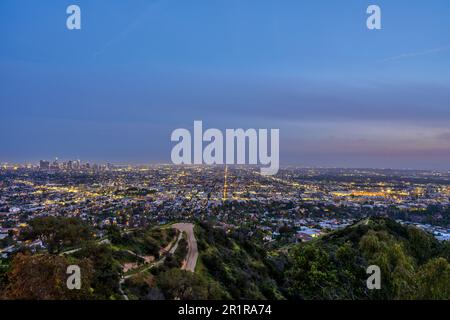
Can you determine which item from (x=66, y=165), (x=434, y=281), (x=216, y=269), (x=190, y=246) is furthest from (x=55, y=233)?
(x=66, y=165)

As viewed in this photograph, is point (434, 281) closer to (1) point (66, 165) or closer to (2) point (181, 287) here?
(2) point (181, 287)

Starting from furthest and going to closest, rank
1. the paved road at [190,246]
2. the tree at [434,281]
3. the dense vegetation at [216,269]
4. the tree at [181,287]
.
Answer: the paved road at [190,246]
the tree at [434,281]
the tree at [181,287]
the dense vegetation at [216,269]

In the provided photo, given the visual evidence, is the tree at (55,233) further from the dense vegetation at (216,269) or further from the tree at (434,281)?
the tree at (434,281)

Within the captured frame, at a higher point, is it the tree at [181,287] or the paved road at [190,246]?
the tree at [181,287]

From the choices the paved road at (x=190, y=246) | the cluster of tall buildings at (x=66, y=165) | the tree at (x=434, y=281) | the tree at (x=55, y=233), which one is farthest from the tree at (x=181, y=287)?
the cluster of tall buildings at (x=66, y=165)

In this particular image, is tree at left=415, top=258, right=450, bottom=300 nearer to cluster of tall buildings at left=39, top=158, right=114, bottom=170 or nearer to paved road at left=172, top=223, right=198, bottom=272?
paved road at left=172, top=223, right=198, bottom=272

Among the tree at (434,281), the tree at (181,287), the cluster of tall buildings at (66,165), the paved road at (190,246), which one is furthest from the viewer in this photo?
the cluster of tall buildings at (66,165)
